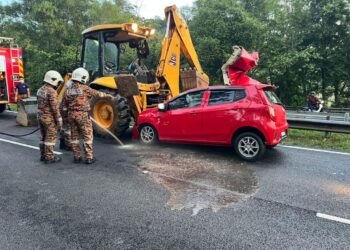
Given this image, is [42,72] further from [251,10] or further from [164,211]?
[164,211]

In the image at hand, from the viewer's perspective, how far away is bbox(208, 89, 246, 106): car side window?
6641 mm

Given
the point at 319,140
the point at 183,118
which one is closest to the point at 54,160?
the point at 183,118

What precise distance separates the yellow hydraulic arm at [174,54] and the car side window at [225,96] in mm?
1990

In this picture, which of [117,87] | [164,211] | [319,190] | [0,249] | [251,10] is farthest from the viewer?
[251,10]

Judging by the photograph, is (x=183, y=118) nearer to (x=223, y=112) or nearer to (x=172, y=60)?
(x=223, y=112)

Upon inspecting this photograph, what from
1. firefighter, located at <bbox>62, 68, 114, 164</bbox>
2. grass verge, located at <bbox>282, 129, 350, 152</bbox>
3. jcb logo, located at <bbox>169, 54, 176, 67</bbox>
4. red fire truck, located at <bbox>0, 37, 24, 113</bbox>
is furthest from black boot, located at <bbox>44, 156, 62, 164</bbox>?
red fire truck, located at <bbox>0, 37, 24, 113</bbox>

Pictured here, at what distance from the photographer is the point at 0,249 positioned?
327cm

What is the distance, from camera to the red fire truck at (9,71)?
13.1 m

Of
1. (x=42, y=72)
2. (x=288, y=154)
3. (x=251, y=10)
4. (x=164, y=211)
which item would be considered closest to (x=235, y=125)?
(x=288, y=154)

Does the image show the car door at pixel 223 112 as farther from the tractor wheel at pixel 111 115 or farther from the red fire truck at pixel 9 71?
the red fire truck at pixel 9 71

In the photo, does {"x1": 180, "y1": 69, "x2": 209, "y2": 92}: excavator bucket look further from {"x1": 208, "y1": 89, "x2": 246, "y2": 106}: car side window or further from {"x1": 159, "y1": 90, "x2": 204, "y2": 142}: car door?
{"x1": 208, "y1": 89, "x2": 246, "y2": 106}: car side window

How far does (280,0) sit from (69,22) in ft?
57.2

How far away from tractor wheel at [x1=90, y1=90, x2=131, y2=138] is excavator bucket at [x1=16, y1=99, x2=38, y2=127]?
3.48m

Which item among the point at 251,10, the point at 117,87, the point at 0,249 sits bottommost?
the point at 0,249
